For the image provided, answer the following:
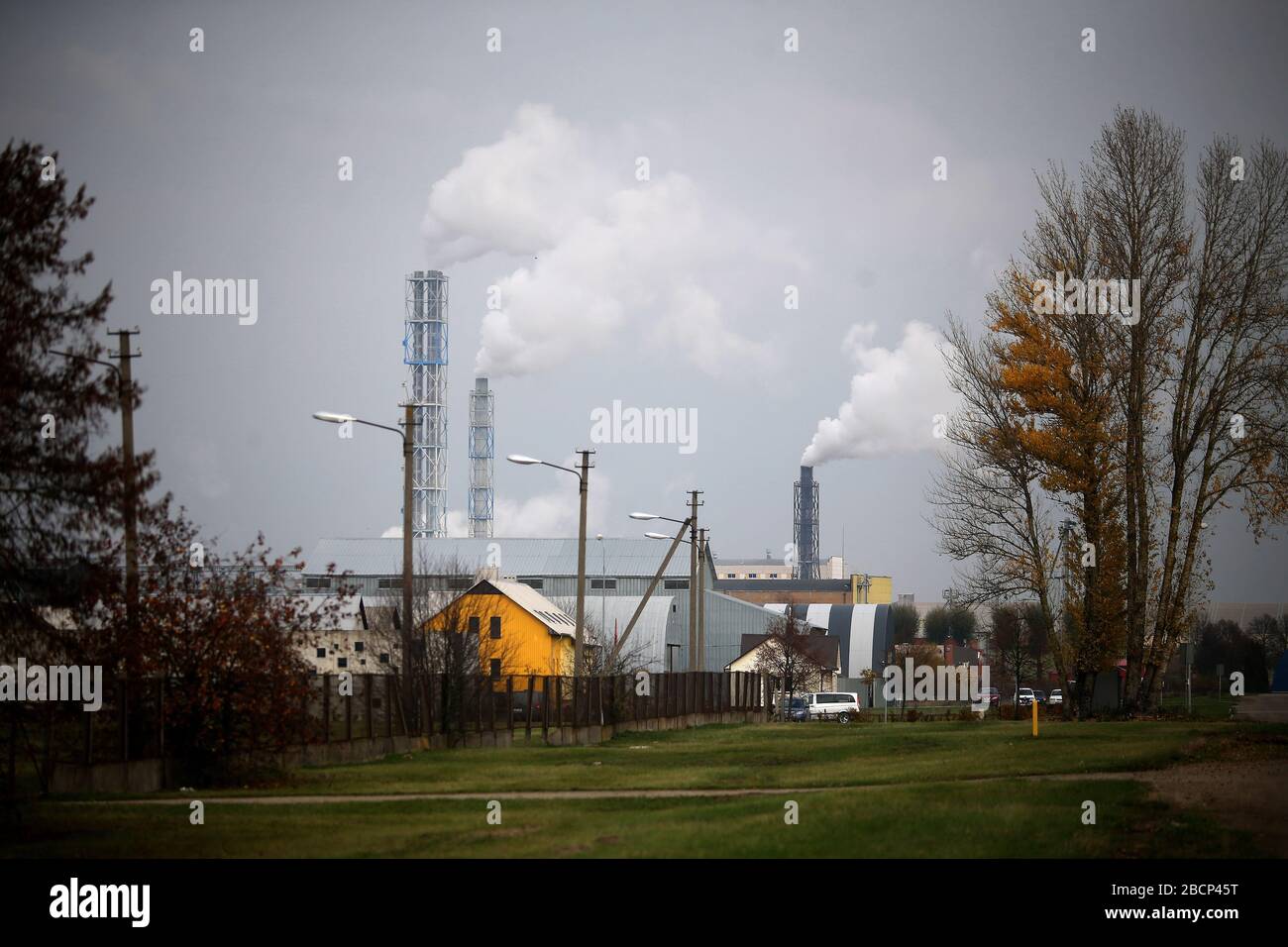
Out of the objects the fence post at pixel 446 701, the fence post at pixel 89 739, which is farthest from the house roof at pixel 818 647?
the fence post at pixel 89 739

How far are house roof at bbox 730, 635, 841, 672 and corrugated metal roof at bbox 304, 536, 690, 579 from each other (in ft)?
30.3

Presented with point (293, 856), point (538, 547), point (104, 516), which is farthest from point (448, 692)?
point (538, 547)

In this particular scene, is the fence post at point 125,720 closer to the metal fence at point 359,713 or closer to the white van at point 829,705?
the metal fence at point 359,713

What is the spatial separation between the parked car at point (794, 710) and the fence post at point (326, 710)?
36.5 metres

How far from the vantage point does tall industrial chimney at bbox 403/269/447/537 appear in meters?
114

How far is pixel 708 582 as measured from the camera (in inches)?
4053

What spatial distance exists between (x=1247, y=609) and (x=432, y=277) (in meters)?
79.8

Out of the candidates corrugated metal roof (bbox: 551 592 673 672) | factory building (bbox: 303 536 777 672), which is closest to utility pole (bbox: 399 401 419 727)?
corrugated metal roof (bbox: 551 592 673 672)

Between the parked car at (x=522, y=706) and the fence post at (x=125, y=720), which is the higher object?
the fence post at (x=125, y=720)

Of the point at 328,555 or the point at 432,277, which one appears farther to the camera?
the point at 432,277

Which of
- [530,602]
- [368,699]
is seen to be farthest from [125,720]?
[530,602]

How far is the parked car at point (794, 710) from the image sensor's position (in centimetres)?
6009
